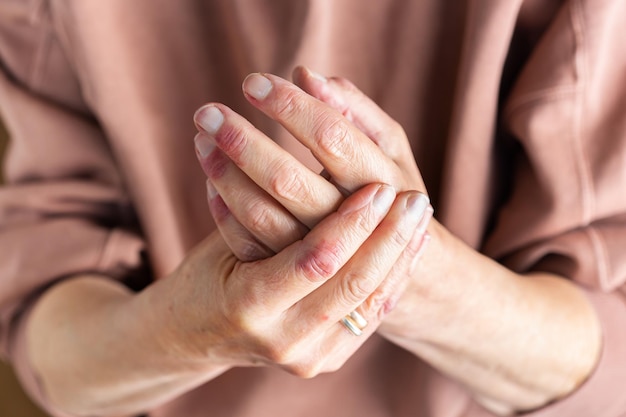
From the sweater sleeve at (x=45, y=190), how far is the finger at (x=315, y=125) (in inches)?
14.0

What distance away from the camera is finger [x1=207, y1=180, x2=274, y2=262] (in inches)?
16.7

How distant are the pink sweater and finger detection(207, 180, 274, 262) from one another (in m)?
0.15

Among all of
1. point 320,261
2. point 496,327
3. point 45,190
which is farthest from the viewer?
point 45,190

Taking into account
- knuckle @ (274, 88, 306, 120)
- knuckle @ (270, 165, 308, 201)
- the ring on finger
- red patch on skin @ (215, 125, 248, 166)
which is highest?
knuckle @ (274, 88, 306, 120)

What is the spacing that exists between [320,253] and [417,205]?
7 cm

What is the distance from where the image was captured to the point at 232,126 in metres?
0.38

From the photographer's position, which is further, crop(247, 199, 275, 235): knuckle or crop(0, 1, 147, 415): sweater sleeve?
crop(0, 1, 147, 415): sweater sleeve

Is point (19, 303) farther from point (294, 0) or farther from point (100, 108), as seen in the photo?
point (294, 0)

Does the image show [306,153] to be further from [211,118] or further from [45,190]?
[45,190]

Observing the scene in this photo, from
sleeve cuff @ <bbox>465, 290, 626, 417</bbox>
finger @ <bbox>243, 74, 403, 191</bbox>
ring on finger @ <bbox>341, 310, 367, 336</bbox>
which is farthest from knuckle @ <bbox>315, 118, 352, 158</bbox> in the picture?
sleeve cuff @ <bbox>465, 290, 626, 417</bbox>

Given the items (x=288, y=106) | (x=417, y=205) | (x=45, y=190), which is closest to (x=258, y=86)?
(x=288, y=106)

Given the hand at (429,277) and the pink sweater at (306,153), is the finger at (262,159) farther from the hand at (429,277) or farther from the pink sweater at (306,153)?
the pink sweater at (306,153)

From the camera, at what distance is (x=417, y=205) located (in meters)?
0.40

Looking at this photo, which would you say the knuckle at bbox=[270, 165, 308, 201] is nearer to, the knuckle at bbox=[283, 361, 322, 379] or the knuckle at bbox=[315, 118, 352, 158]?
the knuckle at bbox=[315, 118, 352, 158]
